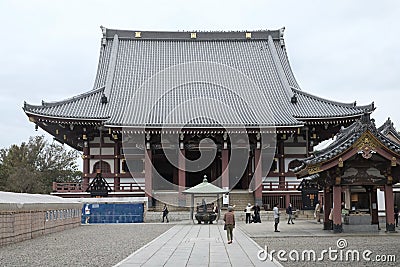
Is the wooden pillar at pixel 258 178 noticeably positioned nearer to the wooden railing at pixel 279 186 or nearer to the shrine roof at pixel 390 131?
the wooden railing at pixel 279 186

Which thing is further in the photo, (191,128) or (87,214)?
(191,128)

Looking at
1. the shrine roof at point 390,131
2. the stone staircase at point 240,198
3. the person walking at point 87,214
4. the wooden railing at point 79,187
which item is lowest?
the person walking at point 87,214

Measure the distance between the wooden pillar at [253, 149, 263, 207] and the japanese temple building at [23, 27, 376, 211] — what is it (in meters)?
0.07

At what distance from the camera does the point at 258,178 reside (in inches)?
1394

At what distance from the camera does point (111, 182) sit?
36.4 m

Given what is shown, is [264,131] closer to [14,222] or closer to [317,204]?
[317,204]

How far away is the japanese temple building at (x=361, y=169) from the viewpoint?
20655 mm

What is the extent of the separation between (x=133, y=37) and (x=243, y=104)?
48.3ft

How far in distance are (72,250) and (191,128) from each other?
19194 millimetres

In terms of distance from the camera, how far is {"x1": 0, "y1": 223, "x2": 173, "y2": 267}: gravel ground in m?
13.4

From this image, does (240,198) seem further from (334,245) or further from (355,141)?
(334,245)

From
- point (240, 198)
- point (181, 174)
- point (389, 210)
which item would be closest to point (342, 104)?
point (240, 198)

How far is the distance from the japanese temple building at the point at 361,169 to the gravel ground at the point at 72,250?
7480 millimetres

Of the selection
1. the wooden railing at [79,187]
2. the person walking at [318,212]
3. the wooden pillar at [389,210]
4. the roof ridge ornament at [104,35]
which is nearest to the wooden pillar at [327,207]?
the wooden pillar at [389,210]
